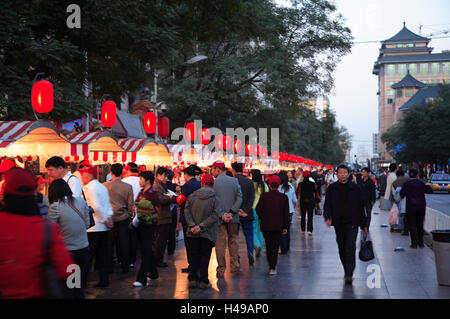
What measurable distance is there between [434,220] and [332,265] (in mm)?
5378

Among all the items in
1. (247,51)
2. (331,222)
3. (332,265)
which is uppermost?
(247,51)

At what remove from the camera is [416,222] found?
42.2 ft

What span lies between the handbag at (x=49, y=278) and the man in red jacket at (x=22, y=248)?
2 cm

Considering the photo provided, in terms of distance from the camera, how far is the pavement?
805 centimetres

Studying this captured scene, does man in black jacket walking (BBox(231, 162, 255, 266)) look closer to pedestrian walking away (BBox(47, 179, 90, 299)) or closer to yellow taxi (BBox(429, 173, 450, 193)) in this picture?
pedestrian walking away (BBox(47, 179, 90, 299))

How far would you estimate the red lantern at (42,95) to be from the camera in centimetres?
1153

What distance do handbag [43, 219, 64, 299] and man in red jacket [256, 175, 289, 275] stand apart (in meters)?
6.49

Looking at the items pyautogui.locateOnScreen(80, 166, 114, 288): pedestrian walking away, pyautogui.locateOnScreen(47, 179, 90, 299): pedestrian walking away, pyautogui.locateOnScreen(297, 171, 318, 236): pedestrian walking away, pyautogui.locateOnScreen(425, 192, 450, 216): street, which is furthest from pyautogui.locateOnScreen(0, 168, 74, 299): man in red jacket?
pyautogui.locateOnScreen(425, 192, 450, 216): street

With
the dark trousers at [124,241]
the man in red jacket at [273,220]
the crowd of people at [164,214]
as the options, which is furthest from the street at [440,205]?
the dark trousers at [124,241]

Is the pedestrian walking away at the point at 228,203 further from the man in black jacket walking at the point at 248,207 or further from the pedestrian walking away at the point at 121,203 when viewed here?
the pedestrian walking away at the point at 121,203
